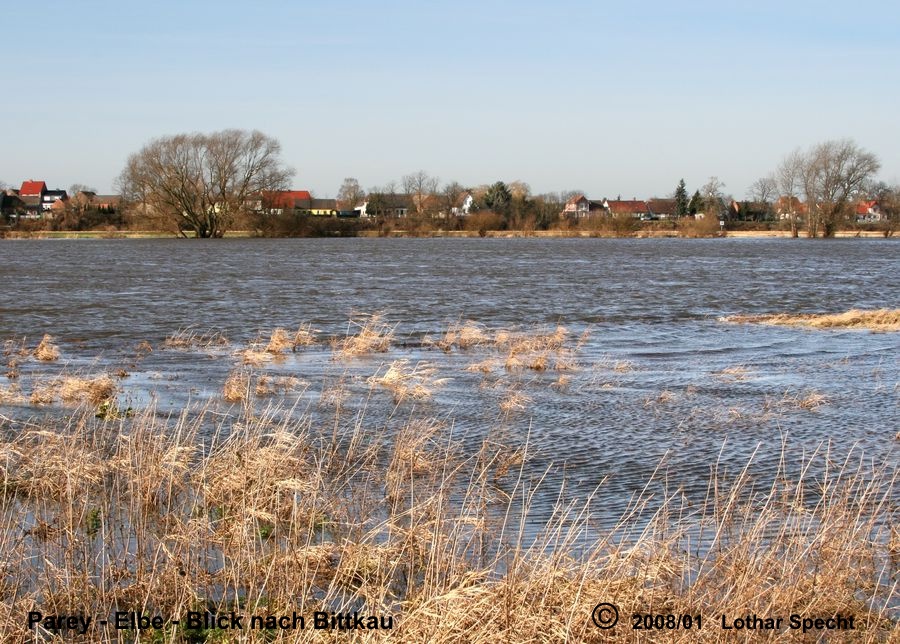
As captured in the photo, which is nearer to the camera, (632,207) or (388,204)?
(388,204)

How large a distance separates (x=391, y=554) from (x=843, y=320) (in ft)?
77.5

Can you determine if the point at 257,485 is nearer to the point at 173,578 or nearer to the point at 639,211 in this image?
the point at 173,578

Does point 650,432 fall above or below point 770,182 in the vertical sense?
below

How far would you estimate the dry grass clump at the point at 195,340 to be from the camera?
75.6 ft

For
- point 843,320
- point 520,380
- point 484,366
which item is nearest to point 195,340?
point 484,366

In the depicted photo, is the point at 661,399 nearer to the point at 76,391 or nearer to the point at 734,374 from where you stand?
the point at 734,374

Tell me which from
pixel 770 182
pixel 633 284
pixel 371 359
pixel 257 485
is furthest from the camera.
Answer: pixel 770 182

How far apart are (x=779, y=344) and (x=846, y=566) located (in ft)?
59.6

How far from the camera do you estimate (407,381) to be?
1717cm

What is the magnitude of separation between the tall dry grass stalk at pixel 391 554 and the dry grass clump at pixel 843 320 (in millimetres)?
18045

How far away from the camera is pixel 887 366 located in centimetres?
1980

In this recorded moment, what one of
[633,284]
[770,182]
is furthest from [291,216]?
[633,284]

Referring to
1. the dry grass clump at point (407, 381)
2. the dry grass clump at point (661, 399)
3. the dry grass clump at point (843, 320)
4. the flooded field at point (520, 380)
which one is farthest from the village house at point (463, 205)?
the dry grass clump at point (661, 399)

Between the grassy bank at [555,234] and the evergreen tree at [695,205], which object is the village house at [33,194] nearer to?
the grassy bank at [555,234]
